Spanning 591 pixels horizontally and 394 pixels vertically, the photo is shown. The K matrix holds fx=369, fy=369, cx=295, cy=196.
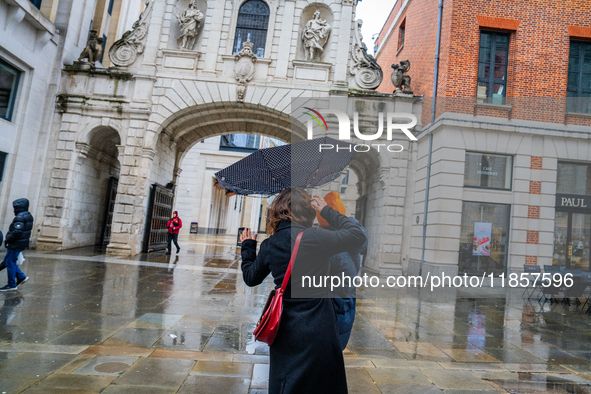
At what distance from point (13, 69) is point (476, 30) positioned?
14.0 meters

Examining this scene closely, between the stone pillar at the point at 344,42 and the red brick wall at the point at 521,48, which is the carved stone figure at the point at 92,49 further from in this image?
the red brick wall at the point at 521,48

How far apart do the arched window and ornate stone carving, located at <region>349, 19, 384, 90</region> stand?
367cm

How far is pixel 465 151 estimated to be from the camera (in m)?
6.49

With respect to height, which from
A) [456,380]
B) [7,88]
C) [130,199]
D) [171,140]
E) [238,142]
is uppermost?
[238,142]

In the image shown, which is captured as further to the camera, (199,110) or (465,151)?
(199,110)

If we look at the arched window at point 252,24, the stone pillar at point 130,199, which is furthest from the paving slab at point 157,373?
the arched window at point 252,24

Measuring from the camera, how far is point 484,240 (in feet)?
22.5

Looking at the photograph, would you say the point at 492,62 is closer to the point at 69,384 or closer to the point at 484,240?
the point at 484,240

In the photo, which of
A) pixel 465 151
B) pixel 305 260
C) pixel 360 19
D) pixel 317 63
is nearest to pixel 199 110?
pixel 317 63

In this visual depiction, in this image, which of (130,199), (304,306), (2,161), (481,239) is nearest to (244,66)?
(130,199)

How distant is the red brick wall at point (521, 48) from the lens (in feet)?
18.3

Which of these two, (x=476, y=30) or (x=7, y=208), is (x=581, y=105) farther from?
(x=7, y=208)

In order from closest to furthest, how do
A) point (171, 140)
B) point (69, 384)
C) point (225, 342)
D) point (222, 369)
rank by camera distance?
point (69, 384), point (222, 369), point (225, 342), point (171, 140)

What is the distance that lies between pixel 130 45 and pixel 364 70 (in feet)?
29.7
